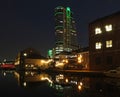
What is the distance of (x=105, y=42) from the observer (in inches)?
2445

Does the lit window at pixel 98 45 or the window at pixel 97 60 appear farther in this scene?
the lit window at pixel 98 45

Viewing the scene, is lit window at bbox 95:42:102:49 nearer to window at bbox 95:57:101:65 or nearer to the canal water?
window at bbox 95:57:101:65

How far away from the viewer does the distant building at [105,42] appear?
58.1 meters

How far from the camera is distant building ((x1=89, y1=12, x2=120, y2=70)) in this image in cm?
5806

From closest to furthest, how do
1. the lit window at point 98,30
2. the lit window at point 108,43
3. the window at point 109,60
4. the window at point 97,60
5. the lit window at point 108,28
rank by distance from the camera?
1. the window at point 109,60
2. the lit window at point 108,43
3. the lit window at point 108,28
4. the window at point 97,60
5. the lit window at point 98,30

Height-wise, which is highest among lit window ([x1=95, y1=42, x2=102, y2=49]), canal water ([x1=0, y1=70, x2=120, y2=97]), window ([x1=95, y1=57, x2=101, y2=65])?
lit window ([x1=95, y1=42, x2=102, y2=49])

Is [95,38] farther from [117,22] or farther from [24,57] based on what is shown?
[24,57]

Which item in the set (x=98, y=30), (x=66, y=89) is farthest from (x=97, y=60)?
(x=66, y=89)

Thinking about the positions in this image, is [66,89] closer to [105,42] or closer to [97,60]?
[105,42]

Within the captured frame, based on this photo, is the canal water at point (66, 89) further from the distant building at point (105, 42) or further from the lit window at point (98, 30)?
the lit window at point (98, 30)

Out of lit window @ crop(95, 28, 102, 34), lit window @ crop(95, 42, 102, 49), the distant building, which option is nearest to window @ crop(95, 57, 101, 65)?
the distant building

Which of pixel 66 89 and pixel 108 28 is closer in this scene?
pixel 66 89

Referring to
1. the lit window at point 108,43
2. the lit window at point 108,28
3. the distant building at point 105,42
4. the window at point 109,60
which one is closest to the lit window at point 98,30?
the distant building at point 105,42

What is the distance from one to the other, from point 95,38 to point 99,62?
701cm
